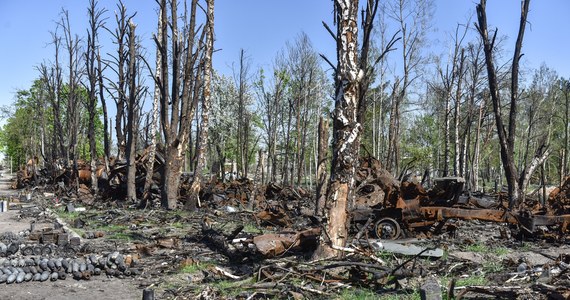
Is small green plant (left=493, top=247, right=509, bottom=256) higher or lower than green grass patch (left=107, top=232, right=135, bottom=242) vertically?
higher

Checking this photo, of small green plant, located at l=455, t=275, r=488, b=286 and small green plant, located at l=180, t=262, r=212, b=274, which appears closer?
small green plant, located at l=455, t=275, r=488, b=286

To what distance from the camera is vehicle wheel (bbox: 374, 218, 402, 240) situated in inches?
389

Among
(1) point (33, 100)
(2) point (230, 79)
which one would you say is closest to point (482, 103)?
(2) point (230, 79)

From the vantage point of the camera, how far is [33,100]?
5112 cm

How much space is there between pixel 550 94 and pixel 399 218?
43.9 metres

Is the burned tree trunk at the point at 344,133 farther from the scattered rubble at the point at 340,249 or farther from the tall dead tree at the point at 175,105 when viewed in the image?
the tall dead tree at the point at 175,105

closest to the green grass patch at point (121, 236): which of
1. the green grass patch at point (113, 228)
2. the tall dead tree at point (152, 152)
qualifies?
the green grass patch at point (113, 228)

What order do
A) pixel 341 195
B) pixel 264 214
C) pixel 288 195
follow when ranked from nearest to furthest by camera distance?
pixel 341 195 → pixel 264 214 → pixel 288 195

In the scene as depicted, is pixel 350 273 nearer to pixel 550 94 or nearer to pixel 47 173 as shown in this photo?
pixel 47 173

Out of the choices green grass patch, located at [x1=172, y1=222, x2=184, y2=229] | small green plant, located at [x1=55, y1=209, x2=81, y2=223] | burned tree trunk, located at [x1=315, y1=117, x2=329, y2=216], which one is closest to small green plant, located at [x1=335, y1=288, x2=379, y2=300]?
burned tree trunk, located at [x1=315, y1=117, x2=329, y2=216]

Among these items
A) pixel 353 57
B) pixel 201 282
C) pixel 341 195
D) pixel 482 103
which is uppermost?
pixel 482 103

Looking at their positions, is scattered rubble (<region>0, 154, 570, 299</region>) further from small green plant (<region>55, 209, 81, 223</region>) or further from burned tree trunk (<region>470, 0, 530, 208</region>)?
burned tree trunk (<region>470, 0, 530, 208</region>)

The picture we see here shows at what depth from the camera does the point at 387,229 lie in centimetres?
995

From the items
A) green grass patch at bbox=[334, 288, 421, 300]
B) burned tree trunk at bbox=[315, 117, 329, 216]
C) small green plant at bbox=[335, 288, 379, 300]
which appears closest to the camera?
green grass patch at bbox=[334, 288, 421, 300]
